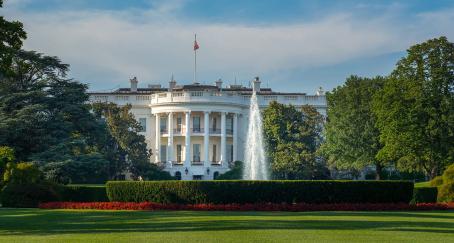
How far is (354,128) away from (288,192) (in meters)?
29.4

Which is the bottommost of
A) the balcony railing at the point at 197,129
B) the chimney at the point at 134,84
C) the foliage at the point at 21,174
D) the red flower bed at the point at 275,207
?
the red flower bed at the point at 275,207

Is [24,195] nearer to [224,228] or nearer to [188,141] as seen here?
[224,228]

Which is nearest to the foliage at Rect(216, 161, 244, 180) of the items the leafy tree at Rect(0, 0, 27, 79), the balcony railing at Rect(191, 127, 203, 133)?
the balcony railing at Rect(191, 127, 203, 133)

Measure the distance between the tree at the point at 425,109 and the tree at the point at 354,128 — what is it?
6299 mm

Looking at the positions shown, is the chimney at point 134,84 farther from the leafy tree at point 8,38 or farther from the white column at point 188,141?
the leafy tree at point 8,38

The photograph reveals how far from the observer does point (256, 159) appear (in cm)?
5234

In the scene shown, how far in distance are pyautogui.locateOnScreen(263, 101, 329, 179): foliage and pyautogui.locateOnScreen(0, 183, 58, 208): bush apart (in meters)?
32.3

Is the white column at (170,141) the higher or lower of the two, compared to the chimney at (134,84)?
lower

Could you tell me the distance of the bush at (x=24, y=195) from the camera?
40469 mm

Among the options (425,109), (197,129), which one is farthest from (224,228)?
(197,129)

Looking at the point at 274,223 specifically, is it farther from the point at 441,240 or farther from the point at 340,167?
the point at 340,167

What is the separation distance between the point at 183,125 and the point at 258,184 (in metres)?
49.7

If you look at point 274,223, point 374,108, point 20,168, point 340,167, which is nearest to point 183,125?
point 340,167

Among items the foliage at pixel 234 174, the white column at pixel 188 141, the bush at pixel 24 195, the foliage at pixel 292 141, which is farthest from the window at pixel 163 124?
the bush at pixel 24 195
